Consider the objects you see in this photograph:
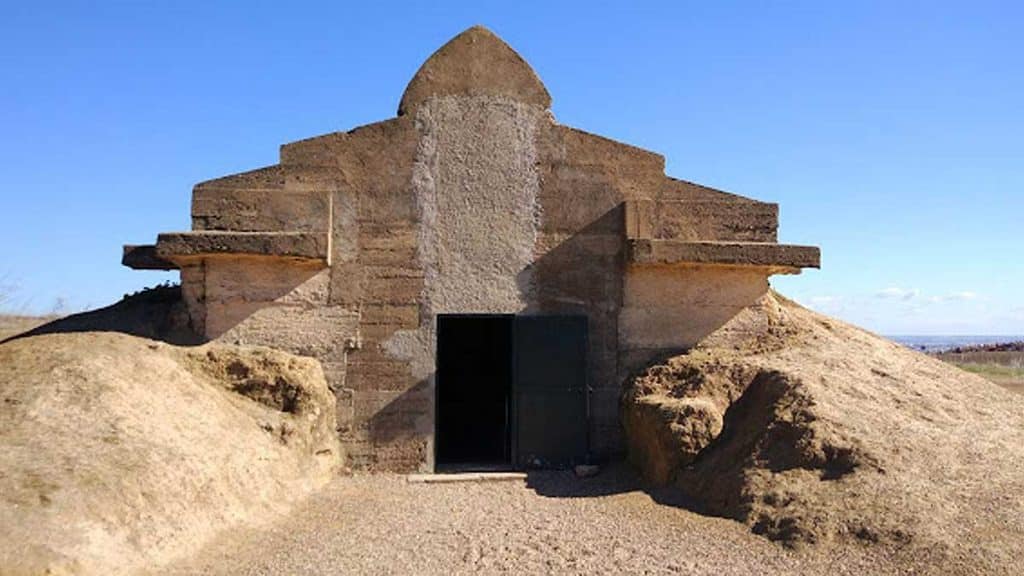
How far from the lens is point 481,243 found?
10.0 meters

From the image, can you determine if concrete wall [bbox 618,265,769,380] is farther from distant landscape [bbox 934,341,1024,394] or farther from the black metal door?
distant landscape [bbox 934,341,1024,394]

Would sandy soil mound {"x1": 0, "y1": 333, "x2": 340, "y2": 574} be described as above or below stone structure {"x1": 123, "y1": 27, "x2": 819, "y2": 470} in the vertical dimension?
below

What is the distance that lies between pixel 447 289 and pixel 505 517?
10.2 ft

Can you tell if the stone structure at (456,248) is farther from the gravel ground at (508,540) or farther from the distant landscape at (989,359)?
the distant landscape at (989,359)

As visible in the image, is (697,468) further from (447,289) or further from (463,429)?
(463,429)

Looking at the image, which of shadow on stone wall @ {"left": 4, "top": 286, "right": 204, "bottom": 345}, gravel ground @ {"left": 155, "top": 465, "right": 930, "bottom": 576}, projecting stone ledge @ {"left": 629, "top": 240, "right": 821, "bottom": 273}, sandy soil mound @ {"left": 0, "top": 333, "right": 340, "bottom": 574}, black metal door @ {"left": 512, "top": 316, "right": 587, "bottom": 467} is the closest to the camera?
sandy soil mound @ {"left": 0, "top": 333, "right": 340, "bottom": 574}

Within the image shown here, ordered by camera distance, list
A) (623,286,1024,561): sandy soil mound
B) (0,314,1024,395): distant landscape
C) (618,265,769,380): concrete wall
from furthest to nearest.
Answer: (0,314,1024,395): distant landscape
(618,265,769,380): concrete wall
(623,286,1024,561): sandy soil mound

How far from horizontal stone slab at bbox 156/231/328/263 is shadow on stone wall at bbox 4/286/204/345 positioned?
0.83 metres

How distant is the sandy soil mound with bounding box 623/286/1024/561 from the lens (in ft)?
21.0

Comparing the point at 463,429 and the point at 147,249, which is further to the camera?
the point at 463,429

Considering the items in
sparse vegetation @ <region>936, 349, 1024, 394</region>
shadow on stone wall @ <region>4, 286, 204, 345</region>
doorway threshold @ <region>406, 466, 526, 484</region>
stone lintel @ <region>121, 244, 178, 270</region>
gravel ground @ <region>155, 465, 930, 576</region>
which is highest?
stone lintel @ <region>121, 244, 178, 270</region>

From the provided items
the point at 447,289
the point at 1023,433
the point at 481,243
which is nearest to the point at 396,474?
the point at 447,289

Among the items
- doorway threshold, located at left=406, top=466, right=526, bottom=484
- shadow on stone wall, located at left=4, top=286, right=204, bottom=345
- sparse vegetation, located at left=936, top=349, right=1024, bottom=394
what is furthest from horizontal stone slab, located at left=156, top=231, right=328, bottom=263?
sparse vegetation, located at left=936, top=349, right=1024, bottom=394

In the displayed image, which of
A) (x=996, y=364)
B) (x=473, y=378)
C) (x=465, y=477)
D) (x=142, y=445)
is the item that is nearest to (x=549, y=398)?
(x=465, y=477)
